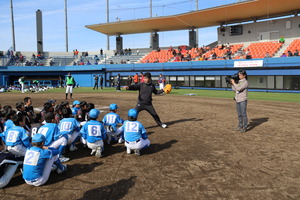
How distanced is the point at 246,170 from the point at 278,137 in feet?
11.3

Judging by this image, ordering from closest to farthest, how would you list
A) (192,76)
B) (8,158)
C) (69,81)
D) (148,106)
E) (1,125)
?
1. (8,158)
2. (1,125)
3. (148,106)
4. (69,81)
5. (192,76)

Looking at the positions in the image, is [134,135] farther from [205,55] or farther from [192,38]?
[192,38]

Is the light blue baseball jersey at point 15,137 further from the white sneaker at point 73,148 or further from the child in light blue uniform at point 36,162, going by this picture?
the white sneaker at point 73,148

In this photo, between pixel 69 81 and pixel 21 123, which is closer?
pixel 21 123

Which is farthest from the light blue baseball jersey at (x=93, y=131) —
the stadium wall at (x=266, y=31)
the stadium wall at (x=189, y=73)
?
the stadium wall at (x=266, y=31)

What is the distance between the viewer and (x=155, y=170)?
5.46 metres

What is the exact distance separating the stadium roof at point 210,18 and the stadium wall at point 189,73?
8.77 m

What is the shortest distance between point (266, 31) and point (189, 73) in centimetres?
1411

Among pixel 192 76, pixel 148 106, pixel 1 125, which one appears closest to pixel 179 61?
pixel 192 76

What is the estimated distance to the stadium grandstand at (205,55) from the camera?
27.2 m

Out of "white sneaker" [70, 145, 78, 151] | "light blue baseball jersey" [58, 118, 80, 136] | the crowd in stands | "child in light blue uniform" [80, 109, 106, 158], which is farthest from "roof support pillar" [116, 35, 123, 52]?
"child in light blue uniform" [80, 109, 106, 158]

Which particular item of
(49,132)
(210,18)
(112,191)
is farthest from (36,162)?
(210,18)

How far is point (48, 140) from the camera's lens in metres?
5.77

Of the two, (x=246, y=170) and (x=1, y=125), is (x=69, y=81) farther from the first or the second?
(x=246, y=170)
